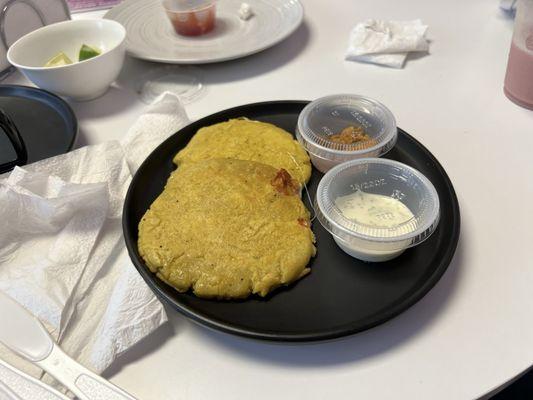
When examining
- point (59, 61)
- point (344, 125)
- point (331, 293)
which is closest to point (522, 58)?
point (344, 125)

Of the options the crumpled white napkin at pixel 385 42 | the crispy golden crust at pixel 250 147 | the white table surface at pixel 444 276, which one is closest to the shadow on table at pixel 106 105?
the white table surface at pixel 444 276

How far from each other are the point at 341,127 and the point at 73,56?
33.7 inches

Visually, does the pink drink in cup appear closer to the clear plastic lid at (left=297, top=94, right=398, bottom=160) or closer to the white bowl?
the clear plastic lid at (left=297, top=94, right=398, bottom=160)

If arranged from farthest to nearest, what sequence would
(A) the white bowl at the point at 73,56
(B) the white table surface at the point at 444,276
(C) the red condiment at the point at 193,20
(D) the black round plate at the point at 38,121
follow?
(C) the red condiment at the point at 193,20 < (A) the white bowl at the point at 73,56 < (D) the black round plate at the point at 38,121 < (B) the white table surface at the point at 444,276

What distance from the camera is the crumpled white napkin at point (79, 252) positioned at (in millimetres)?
713

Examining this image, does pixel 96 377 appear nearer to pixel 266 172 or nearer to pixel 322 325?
pixel 322 325

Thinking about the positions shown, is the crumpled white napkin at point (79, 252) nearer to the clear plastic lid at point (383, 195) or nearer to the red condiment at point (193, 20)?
the clear plastic lid at point (383, 195)

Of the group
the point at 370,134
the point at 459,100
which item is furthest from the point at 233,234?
the point at 459,100

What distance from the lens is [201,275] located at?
74 centimetres

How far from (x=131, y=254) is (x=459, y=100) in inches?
36.8

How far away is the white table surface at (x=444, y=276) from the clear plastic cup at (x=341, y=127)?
0.15 m

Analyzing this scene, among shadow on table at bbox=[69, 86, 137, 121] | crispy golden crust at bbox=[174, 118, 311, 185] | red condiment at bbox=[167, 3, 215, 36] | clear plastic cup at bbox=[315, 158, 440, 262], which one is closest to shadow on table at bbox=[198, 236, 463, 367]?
clear plastic cup at bbox=[315, 158, 440, 262]

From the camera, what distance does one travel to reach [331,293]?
734mm

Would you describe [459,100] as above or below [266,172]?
below
